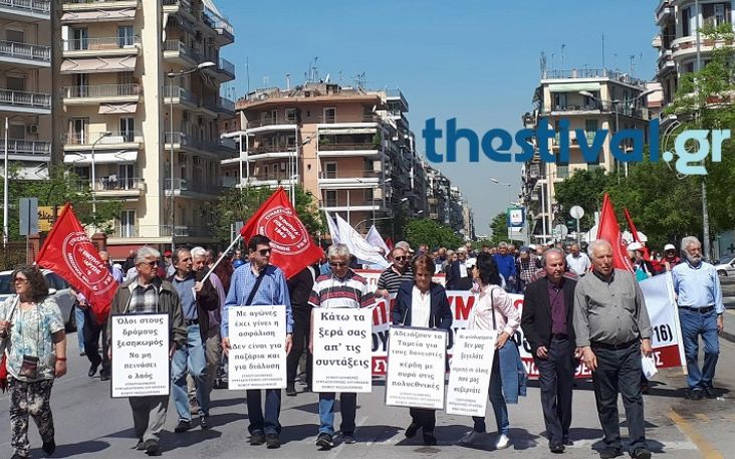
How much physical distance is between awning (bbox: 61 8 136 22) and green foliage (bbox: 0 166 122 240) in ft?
38.6

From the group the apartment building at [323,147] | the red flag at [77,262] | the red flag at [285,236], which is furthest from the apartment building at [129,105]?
the red flag at [285,236]

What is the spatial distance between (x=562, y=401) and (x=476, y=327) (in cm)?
107

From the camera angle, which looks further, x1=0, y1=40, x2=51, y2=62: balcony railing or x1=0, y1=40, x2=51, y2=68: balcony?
x1=0, y1=40, x2=51, y2=62: balcony railing

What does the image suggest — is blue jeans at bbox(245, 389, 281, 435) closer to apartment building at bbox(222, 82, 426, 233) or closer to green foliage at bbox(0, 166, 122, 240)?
green foliage at bbox(0, 166, 122, 240)

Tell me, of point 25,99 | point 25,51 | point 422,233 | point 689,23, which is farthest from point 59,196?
point 422,233

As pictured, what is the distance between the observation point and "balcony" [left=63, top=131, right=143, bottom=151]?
236ft

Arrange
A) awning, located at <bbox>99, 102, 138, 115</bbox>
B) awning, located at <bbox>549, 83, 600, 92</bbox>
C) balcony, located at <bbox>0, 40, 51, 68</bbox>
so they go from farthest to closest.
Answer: awning, located at <bbox>549, 83, 600, 92</bbox>
awning, located at <bbox>99, 102, 138, 115</bbox>
balcony, located at <bbox>0, 40, 51, 68</bbox>

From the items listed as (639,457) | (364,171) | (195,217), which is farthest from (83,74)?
(639,457)

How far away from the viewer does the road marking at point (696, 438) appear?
31.4ft

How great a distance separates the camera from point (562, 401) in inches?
392

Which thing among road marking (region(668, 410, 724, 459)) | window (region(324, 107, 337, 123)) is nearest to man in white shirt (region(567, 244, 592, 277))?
road marking (region(668, 410, 724, 459))

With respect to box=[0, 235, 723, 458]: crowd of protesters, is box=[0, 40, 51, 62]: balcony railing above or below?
above

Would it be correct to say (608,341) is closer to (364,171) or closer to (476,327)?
(476,327)

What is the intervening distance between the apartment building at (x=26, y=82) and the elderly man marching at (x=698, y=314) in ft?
184
